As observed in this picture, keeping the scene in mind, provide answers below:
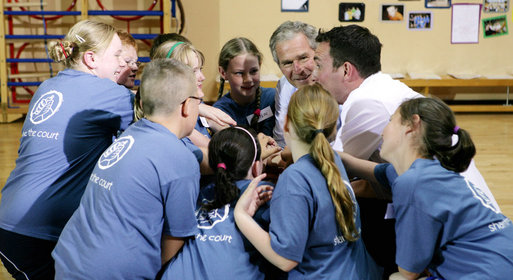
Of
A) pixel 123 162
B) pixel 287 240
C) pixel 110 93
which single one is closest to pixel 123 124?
pixel 110 93

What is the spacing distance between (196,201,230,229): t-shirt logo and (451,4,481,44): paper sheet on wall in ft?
22.2

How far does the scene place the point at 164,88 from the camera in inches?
73.1

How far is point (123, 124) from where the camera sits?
7.39ft

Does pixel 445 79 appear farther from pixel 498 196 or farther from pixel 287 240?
pixel 287 240

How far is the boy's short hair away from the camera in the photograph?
1.86m

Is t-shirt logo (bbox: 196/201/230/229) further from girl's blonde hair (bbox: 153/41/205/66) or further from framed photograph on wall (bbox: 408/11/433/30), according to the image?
framed photograph on wall (bbox: 408/11/433/30)

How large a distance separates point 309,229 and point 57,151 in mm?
1079

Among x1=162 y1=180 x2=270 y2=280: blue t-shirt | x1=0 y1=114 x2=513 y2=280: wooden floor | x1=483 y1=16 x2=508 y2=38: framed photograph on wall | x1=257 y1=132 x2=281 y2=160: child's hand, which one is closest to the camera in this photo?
x1=162 y1=180 x2=270 y2=280: blue t-shirt

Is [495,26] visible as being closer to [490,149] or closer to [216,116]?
[490,149]

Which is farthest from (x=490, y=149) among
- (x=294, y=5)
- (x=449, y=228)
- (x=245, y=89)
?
(x=449, y=228)

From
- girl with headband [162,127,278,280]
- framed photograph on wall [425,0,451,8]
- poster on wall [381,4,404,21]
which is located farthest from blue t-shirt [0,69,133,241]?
framed photograph on wall [425,0,451,8]

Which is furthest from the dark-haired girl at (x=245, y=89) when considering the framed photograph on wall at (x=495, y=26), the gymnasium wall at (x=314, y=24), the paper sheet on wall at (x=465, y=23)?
the framed photograph on wall at (x=495, y=26)

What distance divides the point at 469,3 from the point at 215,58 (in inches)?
148

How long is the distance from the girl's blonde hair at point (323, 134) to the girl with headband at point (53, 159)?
811 millimetres
